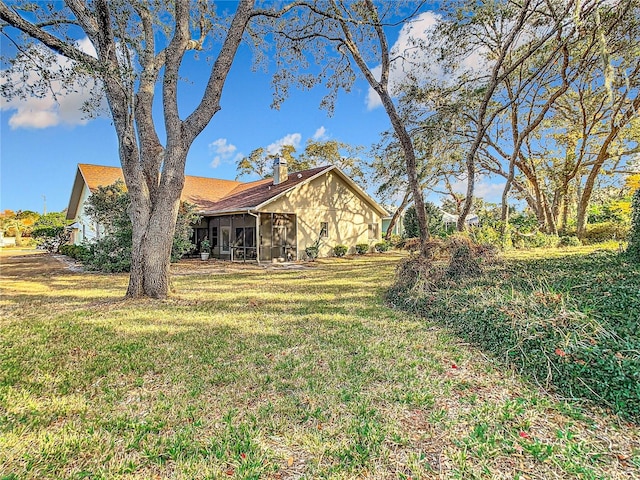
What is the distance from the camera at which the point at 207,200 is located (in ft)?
68.8

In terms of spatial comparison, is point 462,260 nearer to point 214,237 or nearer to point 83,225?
point 214,237

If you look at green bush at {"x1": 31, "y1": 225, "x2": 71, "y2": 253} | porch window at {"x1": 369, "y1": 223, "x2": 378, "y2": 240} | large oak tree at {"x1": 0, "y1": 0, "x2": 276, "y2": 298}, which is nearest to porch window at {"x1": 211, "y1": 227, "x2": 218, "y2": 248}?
porch window at {"x1": 369, "y1": 223, "x2": 378, "y2": 240}

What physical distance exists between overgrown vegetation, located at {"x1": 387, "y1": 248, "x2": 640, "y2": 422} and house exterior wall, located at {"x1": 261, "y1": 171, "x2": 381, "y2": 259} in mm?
11231

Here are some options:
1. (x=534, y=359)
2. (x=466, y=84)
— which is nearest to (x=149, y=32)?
(x=534, y=359)

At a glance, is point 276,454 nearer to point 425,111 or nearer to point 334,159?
point 425,111

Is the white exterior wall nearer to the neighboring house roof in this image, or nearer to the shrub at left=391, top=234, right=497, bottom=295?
the neighboring house roof

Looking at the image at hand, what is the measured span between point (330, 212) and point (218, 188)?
8772 mm

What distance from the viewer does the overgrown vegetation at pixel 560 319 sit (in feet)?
10.3

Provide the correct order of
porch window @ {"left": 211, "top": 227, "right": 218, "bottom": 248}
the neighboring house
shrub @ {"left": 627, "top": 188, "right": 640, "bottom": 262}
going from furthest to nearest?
porch window @ {"left": 211, "top": 227, "right": 218, "bottom": 248}
the neighboring house
shrub @ {"left": 627, "top": 188, "right": 640, "bottom": 262}

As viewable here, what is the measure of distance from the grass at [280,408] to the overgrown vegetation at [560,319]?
289mm

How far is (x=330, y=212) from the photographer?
19.1 metres

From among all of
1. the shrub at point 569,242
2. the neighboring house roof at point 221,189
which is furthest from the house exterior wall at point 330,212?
the shrub at point 569,242

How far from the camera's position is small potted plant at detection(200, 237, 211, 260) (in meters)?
18.0

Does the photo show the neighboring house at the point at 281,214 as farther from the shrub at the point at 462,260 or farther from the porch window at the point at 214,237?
the shrub at the point at 462,260
